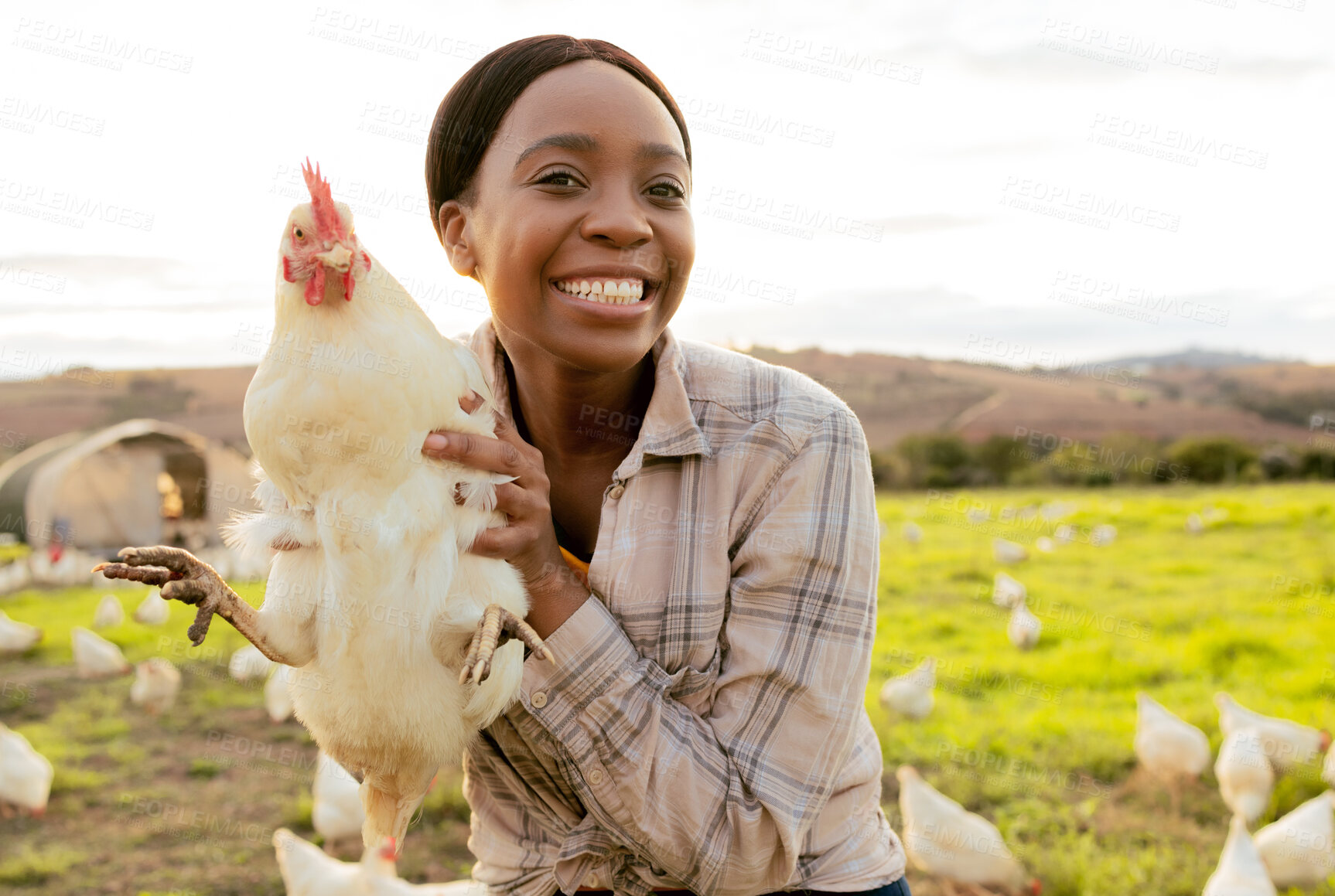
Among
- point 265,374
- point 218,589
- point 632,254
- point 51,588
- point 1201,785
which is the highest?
point 632,254

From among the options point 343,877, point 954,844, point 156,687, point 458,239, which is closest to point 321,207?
point 458,239

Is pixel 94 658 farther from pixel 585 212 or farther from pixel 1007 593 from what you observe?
pixel 1007 593

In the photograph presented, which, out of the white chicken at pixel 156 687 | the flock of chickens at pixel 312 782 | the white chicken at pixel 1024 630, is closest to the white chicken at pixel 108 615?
the flock of chickens at pixel 312 782

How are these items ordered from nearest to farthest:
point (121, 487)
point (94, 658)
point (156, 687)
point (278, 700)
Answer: point (278, 700) → point (156, 687) → point (94, 658) → point (121, 487)

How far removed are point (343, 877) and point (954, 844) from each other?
266 centimetres

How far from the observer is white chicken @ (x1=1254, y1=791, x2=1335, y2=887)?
163 inches

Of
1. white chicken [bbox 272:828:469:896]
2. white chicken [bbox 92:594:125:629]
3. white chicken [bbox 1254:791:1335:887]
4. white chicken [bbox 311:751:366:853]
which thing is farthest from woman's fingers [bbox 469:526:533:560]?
white chicken [bbox 92:594:125:629]

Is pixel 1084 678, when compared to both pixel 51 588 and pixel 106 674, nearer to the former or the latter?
pixel 106 674

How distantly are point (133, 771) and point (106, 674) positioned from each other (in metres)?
2.12

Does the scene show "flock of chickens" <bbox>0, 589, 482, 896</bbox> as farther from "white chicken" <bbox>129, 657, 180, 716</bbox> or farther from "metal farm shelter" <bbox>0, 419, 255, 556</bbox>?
"metal farm shelter" <bbox>0, 419, 255, 556</bbox>

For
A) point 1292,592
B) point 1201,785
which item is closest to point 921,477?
point 1292,592

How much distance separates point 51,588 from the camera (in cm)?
1109

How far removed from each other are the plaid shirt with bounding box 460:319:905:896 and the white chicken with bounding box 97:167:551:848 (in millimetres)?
205

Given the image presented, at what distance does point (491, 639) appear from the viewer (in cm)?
172
